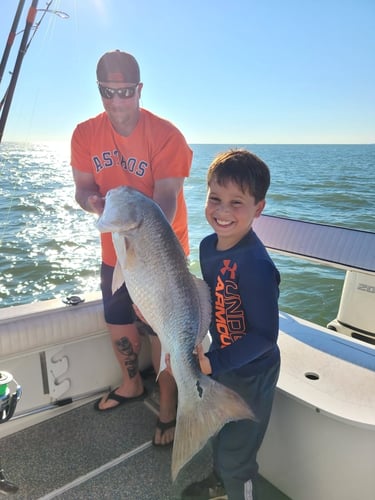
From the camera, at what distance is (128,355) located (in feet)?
9.17

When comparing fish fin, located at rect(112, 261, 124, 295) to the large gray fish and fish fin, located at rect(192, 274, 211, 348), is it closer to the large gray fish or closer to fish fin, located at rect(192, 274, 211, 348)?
the large gray fish

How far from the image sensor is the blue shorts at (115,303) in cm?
257

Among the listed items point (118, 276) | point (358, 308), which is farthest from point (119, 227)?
point (358, 308)

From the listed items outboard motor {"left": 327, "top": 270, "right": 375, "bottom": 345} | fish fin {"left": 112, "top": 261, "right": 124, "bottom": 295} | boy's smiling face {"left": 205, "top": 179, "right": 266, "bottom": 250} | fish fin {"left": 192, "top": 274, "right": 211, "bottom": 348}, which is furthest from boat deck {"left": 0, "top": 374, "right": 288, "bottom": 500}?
outboard motor {"left": 327, "top": 270, "right": 375, "bottom": 345}

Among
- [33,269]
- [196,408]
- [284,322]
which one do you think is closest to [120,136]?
[196,408]

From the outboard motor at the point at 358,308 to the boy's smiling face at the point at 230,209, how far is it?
2004 millimetres

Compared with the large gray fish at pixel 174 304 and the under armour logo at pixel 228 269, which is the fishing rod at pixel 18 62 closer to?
the large gray fish at pixel 174 304

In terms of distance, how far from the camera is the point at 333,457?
1862mm

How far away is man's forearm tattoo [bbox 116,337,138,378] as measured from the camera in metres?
2.74

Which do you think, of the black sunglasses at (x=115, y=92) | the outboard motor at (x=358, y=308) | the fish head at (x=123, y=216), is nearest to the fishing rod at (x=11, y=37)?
the black sunglasses at (x=115, y=92)

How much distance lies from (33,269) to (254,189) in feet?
27.8

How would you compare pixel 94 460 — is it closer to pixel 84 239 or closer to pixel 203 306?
pixel 203 306

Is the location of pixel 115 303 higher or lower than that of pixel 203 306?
lower

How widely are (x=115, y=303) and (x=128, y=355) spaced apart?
0.43 meters
